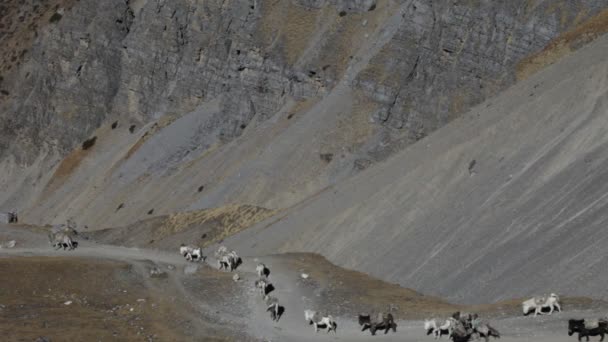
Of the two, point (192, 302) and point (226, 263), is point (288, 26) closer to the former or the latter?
point (226, 263)

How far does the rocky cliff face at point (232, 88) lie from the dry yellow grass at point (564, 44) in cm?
178

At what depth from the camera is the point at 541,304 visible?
34.3m

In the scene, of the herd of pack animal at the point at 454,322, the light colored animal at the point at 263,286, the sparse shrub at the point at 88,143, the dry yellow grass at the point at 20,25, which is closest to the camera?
the herd of pack animal at the point at 454,322

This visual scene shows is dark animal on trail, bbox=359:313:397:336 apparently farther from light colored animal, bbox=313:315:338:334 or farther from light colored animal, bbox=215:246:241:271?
light colored animal, bbox=215:246:241:271

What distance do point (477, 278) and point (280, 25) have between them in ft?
176

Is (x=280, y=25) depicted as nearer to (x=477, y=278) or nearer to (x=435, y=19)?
(x=435, y=19)

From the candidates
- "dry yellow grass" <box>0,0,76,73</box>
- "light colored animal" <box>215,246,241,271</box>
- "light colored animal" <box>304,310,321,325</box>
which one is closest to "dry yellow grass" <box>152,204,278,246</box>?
"light colored animal" <box>215,246,241,271</box>

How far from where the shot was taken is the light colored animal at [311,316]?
119 ft

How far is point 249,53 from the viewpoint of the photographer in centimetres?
9075

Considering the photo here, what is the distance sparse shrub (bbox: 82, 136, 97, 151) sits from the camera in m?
101

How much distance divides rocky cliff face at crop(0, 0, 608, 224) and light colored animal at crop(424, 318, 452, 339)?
38.0 m

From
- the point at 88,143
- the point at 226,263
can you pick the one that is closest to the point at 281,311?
the point at 226,263

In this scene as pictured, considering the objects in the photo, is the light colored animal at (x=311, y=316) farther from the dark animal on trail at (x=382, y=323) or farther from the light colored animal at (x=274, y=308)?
the dark animal on trail at (x=382, y=323)

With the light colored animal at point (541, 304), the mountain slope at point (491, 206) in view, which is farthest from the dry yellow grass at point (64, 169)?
the light colored animal at point (541, 304)
